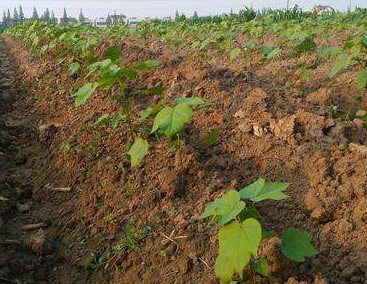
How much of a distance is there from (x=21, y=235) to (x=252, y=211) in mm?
1504

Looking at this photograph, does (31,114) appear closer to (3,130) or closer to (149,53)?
(3,130)

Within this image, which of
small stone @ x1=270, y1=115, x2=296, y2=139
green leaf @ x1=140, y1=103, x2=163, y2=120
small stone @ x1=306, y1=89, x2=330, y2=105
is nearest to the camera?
green leaf @ x1=140, y1=103, x2=163, y2=120

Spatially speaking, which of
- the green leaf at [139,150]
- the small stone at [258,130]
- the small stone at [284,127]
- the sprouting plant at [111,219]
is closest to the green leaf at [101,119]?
the green leaf at [139,150]

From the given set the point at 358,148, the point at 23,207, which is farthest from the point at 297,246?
the point at 23,207

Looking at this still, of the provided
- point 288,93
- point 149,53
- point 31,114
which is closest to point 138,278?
point 288,93

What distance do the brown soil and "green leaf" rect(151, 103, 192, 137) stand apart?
40 cm

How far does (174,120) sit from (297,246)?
2.77 ft

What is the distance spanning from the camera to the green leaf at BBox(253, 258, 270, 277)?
1.77m

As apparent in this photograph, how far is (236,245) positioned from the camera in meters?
1.56

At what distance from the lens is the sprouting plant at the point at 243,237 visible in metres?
1.54

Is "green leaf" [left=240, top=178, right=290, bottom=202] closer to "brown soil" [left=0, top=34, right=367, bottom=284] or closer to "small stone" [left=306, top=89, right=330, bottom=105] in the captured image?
"brown soil" [left=0, top=34, right=367, bottom=284]

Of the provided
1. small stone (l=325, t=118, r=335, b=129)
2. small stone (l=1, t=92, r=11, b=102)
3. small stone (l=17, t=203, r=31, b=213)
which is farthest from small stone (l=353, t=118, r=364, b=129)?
small stone (l=1, t=92, r=11, b=102)

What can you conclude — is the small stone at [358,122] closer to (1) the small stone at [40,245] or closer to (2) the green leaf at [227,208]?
(2) the green leaf at [227,208]

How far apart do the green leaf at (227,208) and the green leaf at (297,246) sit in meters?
0.26
